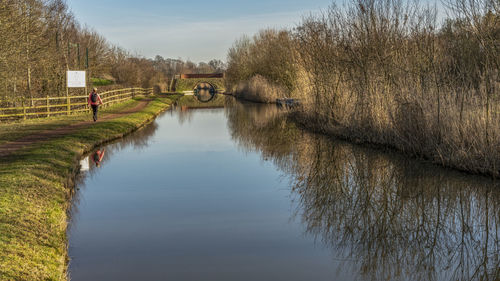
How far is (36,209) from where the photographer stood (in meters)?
7.93

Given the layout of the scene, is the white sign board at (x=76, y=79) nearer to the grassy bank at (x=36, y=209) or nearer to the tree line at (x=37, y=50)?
the tree line at (x=37, y=50)

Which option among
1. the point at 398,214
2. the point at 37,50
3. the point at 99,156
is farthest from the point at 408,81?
the point at 37,50

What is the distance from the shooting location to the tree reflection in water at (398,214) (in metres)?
6.33

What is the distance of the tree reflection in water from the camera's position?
6333 mm

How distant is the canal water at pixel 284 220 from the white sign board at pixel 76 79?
1737 centimetres

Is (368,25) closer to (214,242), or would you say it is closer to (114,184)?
(114,184)

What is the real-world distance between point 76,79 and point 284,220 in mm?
26105

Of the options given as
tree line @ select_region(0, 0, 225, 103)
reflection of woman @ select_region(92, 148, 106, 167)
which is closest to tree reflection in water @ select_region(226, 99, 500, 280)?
reflection of woman @ select_region(92, 148, 106, 167)

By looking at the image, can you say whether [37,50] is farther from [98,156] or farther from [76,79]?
[98,156]

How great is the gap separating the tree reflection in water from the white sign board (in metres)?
20.6

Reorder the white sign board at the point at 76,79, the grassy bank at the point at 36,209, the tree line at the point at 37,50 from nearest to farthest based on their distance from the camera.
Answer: the grassy bank at the point at 36,209, the tree line at the point at 37,50, the white sign board at the point at 76,79

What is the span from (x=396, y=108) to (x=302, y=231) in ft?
27.3

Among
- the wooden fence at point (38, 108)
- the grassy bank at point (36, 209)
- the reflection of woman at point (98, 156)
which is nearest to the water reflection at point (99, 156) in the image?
the reflection of woman at point (98, 156)

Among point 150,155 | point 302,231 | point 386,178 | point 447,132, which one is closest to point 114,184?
point 150,155
